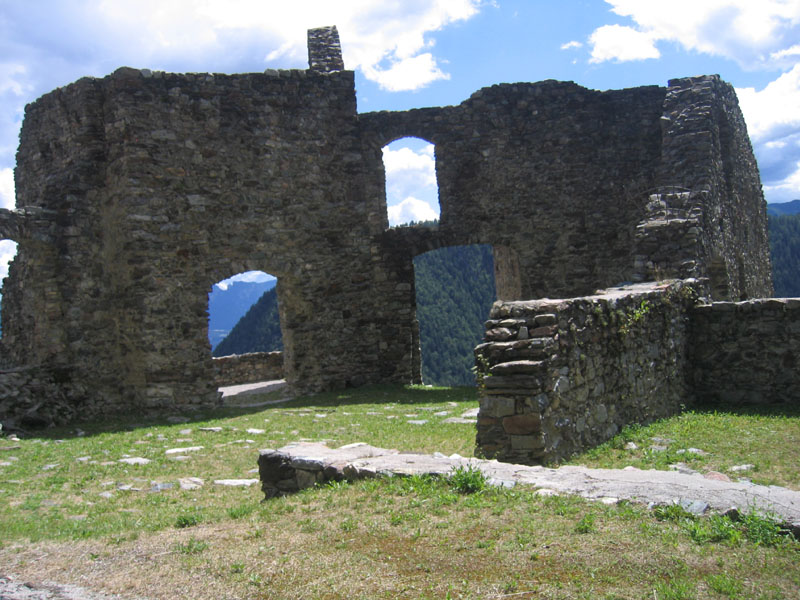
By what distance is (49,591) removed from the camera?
3631mm

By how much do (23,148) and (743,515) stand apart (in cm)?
1397

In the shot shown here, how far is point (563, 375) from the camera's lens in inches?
252

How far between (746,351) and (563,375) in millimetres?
4526

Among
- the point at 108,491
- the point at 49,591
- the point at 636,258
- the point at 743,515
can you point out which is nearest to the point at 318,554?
the point at 49,591

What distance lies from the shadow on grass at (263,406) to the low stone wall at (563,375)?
430cm

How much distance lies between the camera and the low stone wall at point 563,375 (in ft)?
19.6

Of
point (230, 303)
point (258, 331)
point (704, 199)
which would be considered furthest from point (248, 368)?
point (230, 303)

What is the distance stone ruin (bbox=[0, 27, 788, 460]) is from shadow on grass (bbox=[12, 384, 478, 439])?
1.41 ft

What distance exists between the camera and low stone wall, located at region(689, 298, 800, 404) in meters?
9.27

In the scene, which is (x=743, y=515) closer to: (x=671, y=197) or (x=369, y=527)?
(x=369, y=527)

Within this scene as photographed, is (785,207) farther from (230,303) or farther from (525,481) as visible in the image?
(525,481)

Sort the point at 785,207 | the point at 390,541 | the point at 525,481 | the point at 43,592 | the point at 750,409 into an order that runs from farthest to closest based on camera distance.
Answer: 1. the point at 785,207
2. the point at 750,409
3. the point at 525,481
4. the point at 390,541
5. the point at 43,592

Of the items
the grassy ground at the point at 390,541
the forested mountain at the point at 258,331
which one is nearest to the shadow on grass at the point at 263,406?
the grassy ground at the point at 390,541

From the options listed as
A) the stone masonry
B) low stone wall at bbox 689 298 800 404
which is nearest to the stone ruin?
the stone masonry
